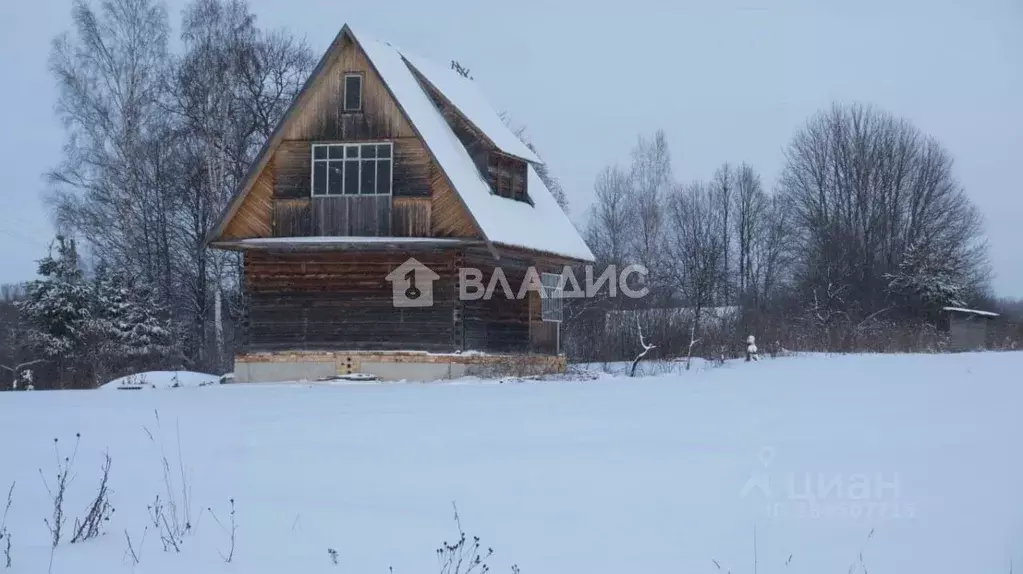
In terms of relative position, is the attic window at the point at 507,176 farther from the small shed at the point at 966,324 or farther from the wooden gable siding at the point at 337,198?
the small shed at the point at 966,324

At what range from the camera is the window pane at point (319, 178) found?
23.2 meters

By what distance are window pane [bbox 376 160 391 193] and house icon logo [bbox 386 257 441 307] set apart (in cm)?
156

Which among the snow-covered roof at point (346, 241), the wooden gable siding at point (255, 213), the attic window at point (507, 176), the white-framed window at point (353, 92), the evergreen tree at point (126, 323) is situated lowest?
the evergreen tree at point (126, 323)

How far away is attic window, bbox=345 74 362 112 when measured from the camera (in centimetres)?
2322

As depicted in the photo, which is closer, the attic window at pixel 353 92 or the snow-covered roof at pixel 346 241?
the snow-covered roof at pixel 346 241

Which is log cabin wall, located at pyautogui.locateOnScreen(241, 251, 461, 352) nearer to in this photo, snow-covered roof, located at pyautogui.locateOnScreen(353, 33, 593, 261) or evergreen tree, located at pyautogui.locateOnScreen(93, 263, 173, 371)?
snow-covered roof, located at pyautogui.locateOnScreen(353, 33, 593, 261)

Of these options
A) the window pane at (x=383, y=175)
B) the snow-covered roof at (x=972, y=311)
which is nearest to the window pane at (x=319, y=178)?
the window pane at (x=383, y=175)

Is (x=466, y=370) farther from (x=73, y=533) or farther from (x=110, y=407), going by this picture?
(x=73, y=533)

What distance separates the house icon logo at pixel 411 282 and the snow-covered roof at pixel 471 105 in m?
3.63

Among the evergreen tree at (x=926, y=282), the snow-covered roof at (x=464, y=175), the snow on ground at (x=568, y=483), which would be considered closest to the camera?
the snow on ground at (x=568, y=483)

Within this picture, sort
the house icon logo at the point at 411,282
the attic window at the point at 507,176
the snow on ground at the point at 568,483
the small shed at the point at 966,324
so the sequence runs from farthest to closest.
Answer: the small shed at the point at 966,324 < the attic window at the point at 507,176 < the house icon logo at the point at 411,282 < the snow on ground at the point at 568,483

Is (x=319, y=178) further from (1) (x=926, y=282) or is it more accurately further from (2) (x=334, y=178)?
(1) (x=926, y=282)

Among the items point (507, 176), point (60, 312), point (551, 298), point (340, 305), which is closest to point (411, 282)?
point (340, 305)

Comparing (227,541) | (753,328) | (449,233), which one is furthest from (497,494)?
(753,328)
